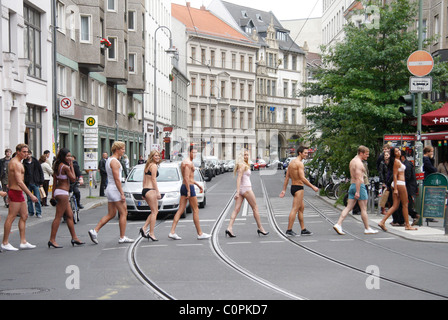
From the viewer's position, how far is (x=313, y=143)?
100ft

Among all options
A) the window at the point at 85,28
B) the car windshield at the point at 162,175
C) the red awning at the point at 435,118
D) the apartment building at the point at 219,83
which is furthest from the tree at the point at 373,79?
the apartment building at the point at 219,83

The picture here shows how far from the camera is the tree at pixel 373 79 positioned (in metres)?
24.4

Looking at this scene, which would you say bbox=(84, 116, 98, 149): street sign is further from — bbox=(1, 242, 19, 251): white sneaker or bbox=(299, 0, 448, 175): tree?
bbox=(1, 242, 19, 251): white sneaker

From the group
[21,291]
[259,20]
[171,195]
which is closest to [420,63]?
[171,195]

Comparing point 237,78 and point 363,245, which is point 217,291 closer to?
point 363,245

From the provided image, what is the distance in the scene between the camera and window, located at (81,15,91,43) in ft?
124

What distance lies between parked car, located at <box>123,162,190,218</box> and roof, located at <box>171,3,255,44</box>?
222ft

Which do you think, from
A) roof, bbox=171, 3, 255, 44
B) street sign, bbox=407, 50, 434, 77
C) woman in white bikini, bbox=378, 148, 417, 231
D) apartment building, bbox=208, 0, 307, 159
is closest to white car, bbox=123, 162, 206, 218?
woman in white bikini, bbox=378, 148, 417, 231

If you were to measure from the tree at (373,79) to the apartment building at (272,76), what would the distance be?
7102 centimetres

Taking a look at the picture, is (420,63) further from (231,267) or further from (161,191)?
(231,267)

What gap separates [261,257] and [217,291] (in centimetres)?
327

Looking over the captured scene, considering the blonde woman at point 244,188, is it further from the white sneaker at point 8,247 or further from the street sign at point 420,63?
the street sign at point 420,63

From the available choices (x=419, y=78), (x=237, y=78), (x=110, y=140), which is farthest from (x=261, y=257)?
(x=237, y=78)
